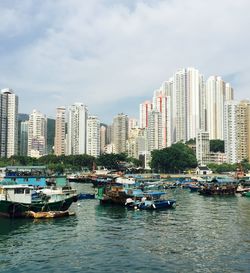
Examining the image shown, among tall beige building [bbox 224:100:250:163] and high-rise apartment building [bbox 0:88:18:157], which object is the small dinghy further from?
high-rise apartment building [bbox 0:88:18:157]

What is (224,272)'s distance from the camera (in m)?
18.5

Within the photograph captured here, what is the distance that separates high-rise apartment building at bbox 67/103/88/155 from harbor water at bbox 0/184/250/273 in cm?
14749

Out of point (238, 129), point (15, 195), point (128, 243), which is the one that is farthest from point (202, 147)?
point (128, 243)

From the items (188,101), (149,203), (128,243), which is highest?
(188,101)

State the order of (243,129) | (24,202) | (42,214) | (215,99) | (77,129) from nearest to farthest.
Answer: (42,214)
(24,202)
(243,129)
(215,99)
(77,129)

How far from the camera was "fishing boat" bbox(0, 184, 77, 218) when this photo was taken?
3397 centimetres

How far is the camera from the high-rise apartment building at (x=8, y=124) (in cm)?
16712

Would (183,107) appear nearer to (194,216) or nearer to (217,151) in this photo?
(217,151)

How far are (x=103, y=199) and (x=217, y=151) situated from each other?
146 meters

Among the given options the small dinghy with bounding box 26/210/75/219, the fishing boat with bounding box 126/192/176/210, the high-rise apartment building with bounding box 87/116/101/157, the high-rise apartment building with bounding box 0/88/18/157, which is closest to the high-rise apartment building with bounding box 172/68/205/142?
the high-rise apartment building with bounding box 87/116/101/157

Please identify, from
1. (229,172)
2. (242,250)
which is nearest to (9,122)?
(229,172)

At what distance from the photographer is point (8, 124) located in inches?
6629

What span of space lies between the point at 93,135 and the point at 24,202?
15005 cm

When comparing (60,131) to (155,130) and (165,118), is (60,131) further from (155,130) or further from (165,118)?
(165,118)
